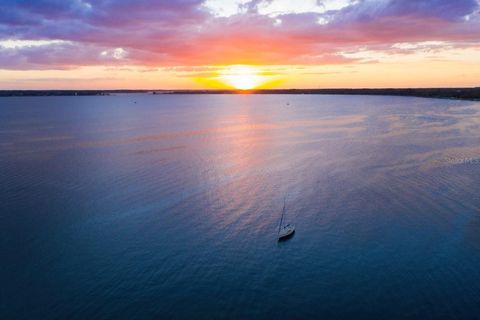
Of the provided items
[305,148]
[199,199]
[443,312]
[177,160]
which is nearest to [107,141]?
[177,160]

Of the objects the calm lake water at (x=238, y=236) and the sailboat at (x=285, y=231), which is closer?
the calm lake water at (x=238, y=236)

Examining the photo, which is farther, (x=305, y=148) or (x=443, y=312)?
(x=305, y=148)

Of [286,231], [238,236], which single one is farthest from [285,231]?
[238,236]

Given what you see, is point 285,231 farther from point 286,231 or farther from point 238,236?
point 238,236

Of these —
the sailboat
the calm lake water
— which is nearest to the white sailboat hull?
the sailboat

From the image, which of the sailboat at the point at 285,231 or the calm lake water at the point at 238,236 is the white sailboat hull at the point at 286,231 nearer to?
the sailboat at the point at 285,231

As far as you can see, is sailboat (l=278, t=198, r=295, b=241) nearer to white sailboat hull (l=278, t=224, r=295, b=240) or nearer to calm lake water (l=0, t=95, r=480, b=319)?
white sailboat hull (l=278, t=224, r=295, b=240)

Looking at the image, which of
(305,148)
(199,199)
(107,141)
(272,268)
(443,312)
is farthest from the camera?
(107,141)

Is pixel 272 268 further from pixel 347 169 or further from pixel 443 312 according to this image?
pixel 347 169

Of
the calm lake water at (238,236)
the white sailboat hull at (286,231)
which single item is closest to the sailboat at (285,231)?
the white sailboat hull at (286,231)
